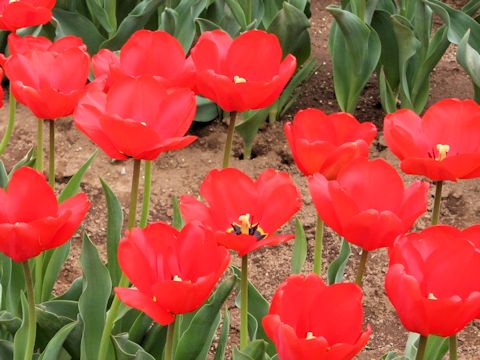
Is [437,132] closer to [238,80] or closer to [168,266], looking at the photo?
[238,80]

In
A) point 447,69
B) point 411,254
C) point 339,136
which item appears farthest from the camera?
point 447,69

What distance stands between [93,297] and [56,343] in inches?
5.3

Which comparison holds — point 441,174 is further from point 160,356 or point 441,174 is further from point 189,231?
point 160,356

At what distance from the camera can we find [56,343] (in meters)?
1.83

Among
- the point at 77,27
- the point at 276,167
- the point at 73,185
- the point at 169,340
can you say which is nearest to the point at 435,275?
the point at 169,340

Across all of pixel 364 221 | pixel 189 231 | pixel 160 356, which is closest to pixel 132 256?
pixel 189 231

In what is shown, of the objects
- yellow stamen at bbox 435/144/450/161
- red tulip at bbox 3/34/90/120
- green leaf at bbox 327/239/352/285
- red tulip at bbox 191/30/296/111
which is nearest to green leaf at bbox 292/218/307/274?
green leaf at bbox 327/239/352/285

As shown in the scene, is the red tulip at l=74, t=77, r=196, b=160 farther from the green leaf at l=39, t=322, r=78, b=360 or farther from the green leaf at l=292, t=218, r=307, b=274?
the green leaf at l=292, t=218, r=307, b=274

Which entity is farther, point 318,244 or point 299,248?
point 299,248

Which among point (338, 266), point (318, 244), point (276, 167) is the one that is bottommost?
point (276, 167)

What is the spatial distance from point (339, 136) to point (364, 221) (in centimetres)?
32

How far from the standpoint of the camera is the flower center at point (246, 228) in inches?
62.4

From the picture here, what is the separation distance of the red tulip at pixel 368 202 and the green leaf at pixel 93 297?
1.84 feet

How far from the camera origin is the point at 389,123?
5.88 feet
